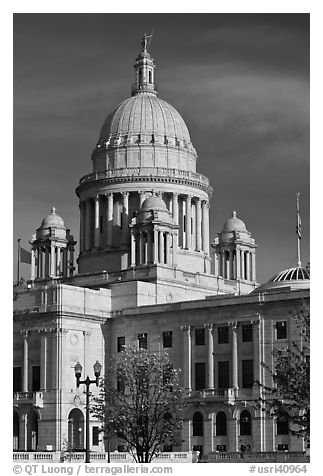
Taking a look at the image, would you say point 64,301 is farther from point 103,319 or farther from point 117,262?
point 117,262

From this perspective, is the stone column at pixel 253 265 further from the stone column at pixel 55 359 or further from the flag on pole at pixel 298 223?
the flag on pole at pixel 298 223

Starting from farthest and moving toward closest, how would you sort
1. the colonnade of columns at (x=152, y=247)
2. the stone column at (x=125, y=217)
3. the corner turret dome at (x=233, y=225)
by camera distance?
the corner turret dome at (x=233, y=225), the stone column at (x=125, y=217), the colonnade of columns at (x=152, y=247)

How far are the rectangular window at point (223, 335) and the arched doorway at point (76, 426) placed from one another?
621 inches

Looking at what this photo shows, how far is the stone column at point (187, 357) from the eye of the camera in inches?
4429

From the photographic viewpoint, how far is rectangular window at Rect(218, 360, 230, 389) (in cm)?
11038

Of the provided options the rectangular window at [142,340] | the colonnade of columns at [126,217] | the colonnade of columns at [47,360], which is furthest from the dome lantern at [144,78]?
the colonnade of columns at [47,360]

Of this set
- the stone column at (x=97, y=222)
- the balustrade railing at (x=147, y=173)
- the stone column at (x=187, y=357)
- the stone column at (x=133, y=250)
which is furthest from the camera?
the stone column at (x=97, y=222)

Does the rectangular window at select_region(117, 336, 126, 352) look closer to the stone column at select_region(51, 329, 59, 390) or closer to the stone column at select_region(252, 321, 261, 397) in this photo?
the stone column at select_region(51, 329, 59, 390)

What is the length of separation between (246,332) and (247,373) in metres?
3.69

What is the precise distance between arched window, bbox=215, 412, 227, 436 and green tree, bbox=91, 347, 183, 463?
4.37 metres

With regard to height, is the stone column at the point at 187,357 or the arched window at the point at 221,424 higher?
the stone column at the point at 187,357

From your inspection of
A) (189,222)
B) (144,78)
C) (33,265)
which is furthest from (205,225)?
(33,265)
